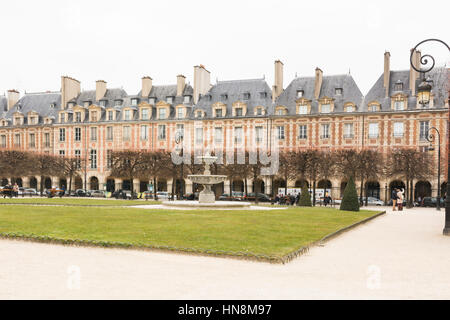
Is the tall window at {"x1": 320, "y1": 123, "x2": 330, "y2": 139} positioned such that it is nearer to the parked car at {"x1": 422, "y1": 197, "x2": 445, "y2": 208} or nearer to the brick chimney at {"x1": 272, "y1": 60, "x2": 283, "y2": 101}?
the brick chimney at {"x1": 272, "y1": 60, "x2": 283, "y2": 101}

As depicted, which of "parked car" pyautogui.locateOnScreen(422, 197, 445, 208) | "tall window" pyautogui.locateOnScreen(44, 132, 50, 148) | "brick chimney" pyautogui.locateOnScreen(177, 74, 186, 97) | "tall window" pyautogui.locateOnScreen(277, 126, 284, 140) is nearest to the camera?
"parked car" pyautogui.locateOnScreen(422, 197, 445, 208)

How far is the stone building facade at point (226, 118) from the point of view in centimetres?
3709

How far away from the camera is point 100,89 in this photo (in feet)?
157

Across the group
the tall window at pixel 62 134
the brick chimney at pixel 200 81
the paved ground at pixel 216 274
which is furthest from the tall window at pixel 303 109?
the paved ground at pixel 216 274

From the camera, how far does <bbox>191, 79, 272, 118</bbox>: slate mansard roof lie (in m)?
42.2

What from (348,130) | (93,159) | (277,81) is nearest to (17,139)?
(93,159)

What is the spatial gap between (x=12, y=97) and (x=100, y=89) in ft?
37.4

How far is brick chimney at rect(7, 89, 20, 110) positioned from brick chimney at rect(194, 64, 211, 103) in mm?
21802

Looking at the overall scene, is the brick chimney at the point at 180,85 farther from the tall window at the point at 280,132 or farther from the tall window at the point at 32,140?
the tall window at the point at 32,140

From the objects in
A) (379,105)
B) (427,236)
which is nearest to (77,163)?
(379,105)

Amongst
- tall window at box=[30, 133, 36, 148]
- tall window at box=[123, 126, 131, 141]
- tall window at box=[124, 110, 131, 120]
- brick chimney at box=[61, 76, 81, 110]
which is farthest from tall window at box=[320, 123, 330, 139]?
tall window at box=[30, 133, 36, 148]

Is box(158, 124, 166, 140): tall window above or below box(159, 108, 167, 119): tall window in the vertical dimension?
below

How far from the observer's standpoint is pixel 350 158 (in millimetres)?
33875
